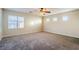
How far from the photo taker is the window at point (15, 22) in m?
5.51

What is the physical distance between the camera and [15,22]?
5996 mm

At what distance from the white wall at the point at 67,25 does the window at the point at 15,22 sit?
3000mm

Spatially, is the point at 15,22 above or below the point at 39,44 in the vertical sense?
above

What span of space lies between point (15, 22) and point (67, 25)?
417cm

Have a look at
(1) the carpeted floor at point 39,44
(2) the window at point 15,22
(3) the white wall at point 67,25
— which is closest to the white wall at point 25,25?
(2) the window at point 15,22

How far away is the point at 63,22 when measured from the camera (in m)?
6.16

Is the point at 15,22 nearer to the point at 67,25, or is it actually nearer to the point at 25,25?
the point at 25,25

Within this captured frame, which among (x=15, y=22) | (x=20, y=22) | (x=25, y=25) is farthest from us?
(x=25, y=25)

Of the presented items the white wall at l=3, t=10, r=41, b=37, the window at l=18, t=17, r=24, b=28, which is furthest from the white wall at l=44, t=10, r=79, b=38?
the window at l=18, t=17, r=24, b=28

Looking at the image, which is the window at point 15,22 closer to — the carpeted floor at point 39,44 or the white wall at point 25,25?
the white wall at point 25,25

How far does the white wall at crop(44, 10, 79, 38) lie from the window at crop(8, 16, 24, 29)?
3.00 meters

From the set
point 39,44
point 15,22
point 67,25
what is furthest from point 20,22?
point 67,25
